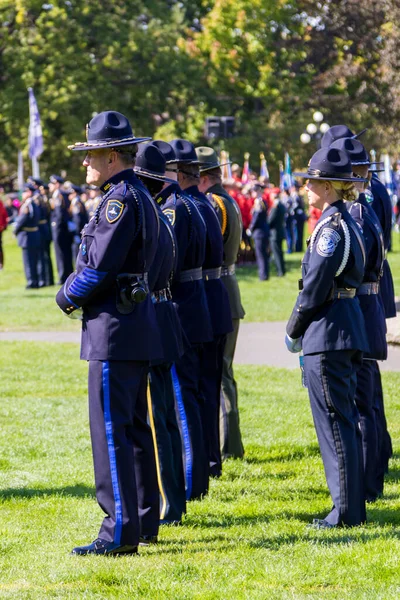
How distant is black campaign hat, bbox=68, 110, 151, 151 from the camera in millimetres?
5758

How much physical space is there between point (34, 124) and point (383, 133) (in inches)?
899

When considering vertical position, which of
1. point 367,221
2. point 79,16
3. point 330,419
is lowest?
point 330,419

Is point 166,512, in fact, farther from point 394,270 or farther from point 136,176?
point 394,270

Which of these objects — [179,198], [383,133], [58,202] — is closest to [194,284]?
[179,198]

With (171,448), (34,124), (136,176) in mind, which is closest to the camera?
(136,176)

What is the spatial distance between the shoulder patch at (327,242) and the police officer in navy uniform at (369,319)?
3.19 feet

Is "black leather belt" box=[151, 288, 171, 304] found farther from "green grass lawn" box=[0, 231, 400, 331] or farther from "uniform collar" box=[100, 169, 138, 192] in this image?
"green grass lawn" box=[0, 231, 400, 331]

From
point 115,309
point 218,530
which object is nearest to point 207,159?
point 115,309

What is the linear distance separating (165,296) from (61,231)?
19.3 metres

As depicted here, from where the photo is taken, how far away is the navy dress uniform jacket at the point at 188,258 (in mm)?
7094

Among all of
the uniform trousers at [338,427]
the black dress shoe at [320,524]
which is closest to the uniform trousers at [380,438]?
the black dress shoe at [320,524]

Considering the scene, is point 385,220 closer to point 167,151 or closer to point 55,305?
point 167,151

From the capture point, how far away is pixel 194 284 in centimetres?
735

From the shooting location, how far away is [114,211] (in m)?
5.61
